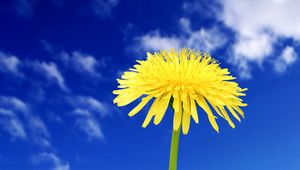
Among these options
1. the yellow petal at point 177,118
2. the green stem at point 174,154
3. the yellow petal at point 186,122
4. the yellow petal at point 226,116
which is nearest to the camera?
the green stem at point 174,154

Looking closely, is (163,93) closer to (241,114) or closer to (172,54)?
(172,54)

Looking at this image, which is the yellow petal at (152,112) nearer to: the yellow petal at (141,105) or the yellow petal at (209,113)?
the yellow petal at (141,105)

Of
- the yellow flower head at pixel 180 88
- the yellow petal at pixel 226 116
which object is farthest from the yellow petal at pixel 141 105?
the yellow petal at pixel 226 116

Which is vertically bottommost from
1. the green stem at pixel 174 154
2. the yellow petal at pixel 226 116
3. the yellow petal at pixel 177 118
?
the green stem at pixel 174 154

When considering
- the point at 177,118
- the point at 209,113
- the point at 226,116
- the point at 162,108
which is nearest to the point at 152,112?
the point at 162,108

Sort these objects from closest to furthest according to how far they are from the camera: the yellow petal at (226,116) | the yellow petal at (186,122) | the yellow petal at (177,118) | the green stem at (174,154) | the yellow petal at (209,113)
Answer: the green stem at (174,154), the yellow petal at (177,118), the yellow petal at (186,122), the yellow petal at (209,113), the yellow petal at (226,116)

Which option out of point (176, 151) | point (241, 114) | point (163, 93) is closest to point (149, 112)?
point (163, 93)

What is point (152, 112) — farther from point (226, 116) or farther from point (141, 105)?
point (226, 116)

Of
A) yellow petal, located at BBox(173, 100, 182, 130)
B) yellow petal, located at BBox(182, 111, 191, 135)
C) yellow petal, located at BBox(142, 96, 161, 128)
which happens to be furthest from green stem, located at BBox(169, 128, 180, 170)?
yellow petal, located at BBox(142, 96, 161, 128)

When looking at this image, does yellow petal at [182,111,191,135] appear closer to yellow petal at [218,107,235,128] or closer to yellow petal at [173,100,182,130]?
yellow petal at [173,100,182,130]
